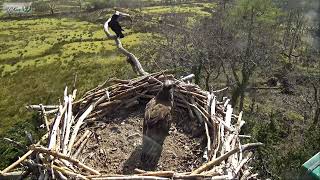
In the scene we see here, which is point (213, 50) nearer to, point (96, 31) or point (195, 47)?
point (195, 47)

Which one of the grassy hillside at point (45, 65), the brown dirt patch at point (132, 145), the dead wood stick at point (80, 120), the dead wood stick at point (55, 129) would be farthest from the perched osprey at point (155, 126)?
the grassy hillside at point (45, 65)

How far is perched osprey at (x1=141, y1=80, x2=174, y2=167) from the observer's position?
18.3ft

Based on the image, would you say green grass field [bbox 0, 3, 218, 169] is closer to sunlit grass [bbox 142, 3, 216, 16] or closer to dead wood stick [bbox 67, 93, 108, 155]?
sunlit grass [bbox 142, 3, 216, 16]

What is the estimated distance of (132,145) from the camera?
6.16 meters

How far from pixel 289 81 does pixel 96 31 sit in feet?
73.2

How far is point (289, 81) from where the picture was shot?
39594 mm

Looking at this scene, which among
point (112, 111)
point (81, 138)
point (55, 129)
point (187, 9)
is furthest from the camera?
point (187, 9)

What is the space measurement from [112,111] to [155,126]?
4.42ft

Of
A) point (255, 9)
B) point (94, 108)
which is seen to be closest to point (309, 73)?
point (255, 9)

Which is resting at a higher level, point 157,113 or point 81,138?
point 157,113

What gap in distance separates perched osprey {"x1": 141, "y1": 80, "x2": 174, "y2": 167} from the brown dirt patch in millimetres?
132

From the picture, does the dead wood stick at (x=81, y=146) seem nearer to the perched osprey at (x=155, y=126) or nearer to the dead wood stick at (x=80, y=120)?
the dead wood stick at (x=80, y=120)

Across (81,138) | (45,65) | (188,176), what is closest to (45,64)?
(45,65)

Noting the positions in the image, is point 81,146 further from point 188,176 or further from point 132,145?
point 188,176
